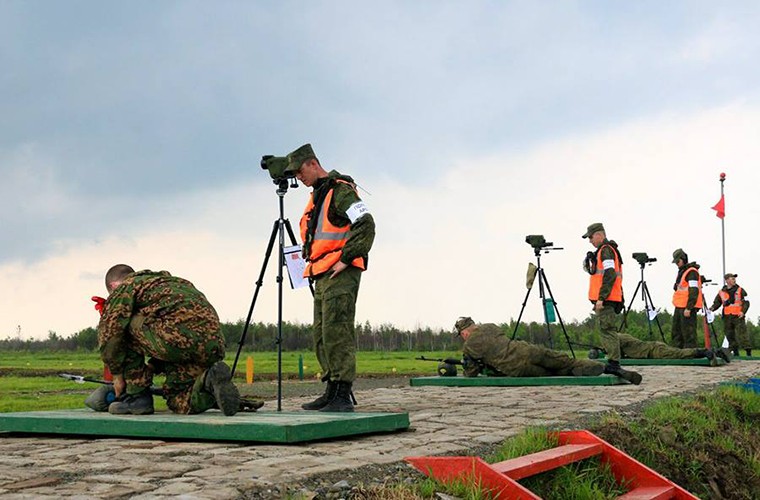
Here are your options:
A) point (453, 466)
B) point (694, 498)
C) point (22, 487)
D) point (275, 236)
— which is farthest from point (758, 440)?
point (22, 487)

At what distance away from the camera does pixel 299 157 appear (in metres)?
7.45

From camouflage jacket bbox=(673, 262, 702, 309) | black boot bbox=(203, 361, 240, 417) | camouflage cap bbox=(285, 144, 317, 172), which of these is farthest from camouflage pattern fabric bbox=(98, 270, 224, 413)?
camouflage jacket bbox=(673, 262, 702, 309)

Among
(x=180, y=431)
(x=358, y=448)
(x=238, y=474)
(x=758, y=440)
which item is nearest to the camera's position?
(x=238, y=474)

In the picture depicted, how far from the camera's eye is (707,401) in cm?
938

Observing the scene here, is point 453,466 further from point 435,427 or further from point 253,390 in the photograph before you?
point 253,390

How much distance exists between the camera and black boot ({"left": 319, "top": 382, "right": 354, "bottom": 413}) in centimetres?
708

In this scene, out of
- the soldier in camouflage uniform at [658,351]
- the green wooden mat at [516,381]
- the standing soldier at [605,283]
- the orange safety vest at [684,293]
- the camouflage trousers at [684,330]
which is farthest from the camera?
the camouflage trousers at [684,330]

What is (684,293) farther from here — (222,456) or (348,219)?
(222,456)

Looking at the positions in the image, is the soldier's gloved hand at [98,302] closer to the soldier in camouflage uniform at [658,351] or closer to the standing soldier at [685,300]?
the soldier in camouflage uniform at [658,351]

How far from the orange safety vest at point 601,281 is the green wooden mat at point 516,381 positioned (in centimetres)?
201

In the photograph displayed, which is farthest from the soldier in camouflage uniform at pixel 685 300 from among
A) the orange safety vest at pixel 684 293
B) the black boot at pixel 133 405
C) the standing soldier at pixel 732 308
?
the black boot at pixel 133 405

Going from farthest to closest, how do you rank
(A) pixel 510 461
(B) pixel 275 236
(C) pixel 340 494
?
(B) pixel 275 236 → (A) pixel 510 461 → (C) pixel 340 494

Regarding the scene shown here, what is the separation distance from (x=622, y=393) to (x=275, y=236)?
4361 mm

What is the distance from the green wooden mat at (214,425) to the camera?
5.50 m
